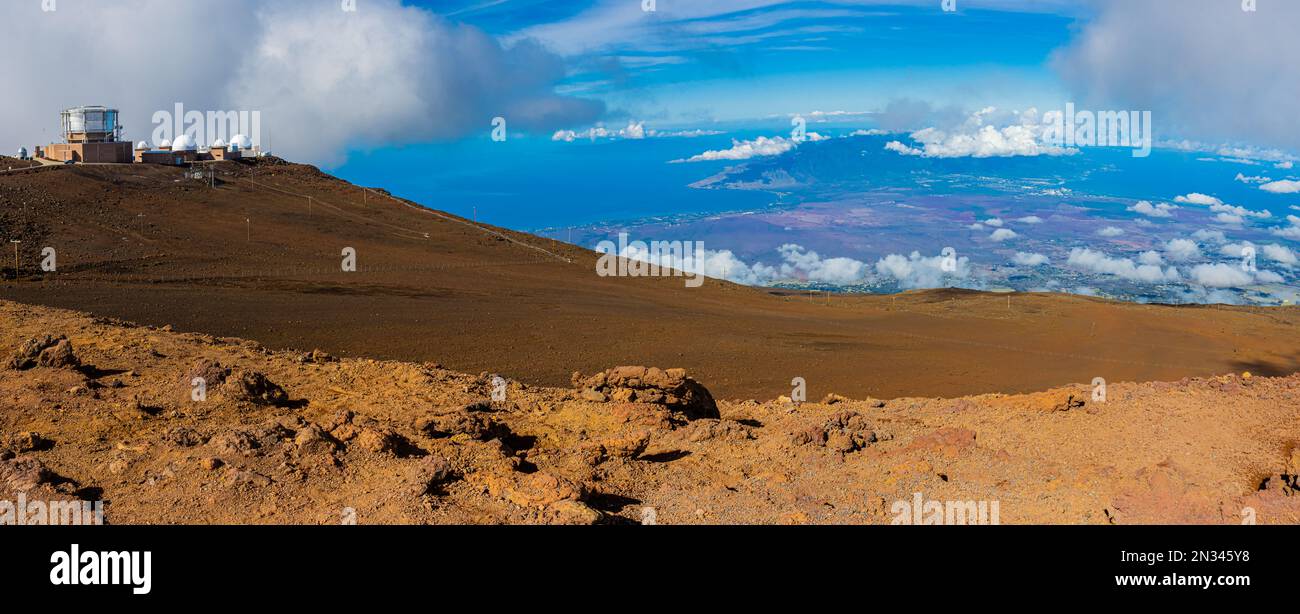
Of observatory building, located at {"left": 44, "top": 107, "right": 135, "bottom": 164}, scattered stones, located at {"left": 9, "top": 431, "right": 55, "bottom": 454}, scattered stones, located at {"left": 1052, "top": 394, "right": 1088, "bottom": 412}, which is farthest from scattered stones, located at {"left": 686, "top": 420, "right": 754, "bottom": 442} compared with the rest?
observatory building, located at {"left": 44, "top": 107, "right": 135, "bottom": 164}

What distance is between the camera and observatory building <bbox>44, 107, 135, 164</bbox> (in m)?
47.2

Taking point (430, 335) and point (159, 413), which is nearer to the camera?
point (159, 413)

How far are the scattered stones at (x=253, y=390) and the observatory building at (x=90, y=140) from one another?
1857 inches

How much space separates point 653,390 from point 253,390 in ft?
14.9

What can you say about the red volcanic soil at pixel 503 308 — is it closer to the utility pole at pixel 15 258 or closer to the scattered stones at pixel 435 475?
the utility pole at pixel 15 258

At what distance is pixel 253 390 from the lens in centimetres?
848

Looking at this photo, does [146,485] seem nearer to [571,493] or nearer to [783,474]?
[571,493]

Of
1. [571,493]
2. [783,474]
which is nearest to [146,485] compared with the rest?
[571,493]

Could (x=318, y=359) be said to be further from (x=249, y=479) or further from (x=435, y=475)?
(x=435, y=475)

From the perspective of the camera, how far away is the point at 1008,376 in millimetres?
24812

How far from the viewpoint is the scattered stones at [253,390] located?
8328mm

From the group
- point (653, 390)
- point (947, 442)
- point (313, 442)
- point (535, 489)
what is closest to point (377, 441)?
point (313, 442)

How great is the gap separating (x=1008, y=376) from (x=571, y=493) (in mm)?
21799

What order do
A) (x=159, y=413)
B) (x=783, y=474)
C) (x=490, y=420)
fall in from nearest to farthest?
1. (x=783, y=474)
2. (x=159, y=413)
3. (x=490, y=420)
